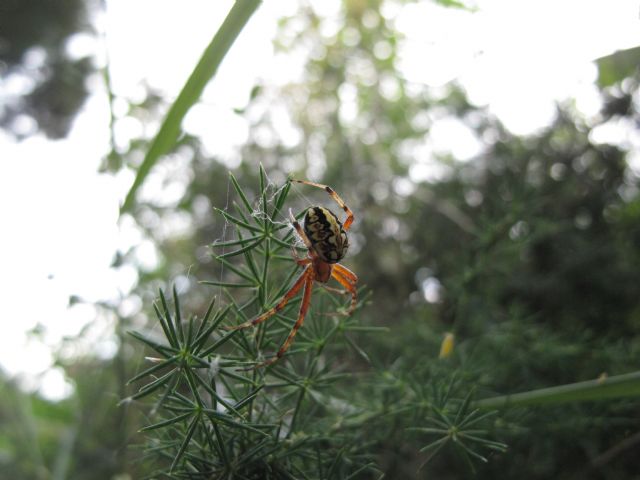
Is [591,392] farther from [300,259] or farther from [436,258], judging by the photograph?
[436,258]

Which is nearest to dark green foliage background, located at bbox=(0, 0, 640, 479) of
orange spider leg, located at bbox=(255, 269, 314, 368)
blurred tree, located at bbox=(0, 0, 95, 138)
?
blurred tree, located at bbox=(0, 0, 95, 138)

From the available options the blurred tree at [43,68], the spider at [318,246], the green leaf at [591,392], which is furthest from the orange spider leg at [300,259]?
the blurred tree at [43,68]

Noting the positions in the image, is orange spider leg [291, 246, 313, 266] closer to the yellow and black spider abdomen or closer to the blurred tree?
the yellow and black spider abdomen

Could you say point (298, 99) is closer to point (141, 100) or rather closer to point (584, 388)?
point (141, 100)

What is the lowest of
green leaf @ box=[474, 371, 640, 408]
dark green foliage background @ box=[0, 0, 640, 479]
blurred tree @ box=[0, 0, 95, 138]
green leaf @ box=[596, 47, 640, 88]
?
dark green foliage background @ box=[0, 0, 640, 479]

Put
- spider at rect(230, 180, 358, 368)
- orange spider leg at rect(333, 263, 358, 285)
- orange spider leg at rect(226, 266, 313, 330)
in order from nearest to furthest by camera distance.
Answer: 1. orange spider leg at rect(226, 266, 313, 330)
2. spider at rect(230, 180, 358, 368)
3. orange spider leg at rect(333, 263, 358, 285)

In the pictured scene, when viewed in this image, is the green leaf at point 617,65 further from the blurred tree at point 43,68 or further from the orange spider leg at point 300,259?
the blurred tree at point 43,68
